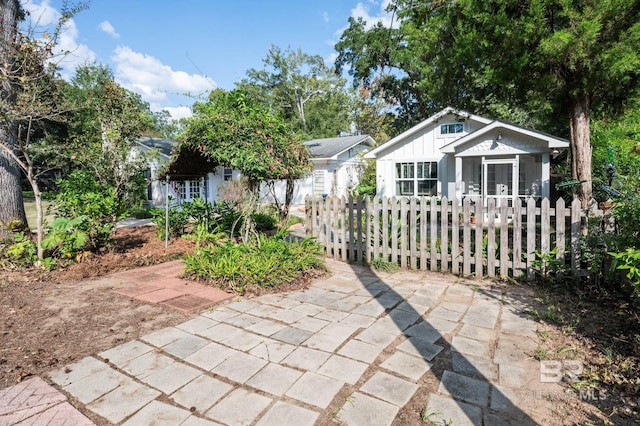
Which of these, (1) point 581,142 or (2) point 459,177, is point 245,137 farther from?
(2) point 459,177

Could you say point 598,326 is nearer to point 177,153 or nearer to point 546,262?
point 546,262

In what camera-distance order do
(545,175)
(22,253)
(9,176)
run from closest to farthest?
(22,253), (9,176), (545,175)

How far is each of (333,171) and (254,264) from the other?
50.1 ft

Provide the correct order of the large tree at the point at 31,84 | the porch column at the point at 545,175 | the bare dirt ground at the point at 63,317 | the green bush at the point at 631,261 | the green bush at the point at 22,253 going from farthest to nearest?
→ the porch column at the point at 545,175 → the green bush at the point at 22,253 → the large tree at the point at 31,84 → the bare dirt ground at the point at 63,317 → the green bush at the point at 631,261

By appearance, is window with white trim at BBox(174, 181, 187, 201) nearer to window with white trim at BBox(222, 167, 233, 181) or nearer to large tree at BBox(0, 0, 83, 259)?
window with white trim at BBox(222, 167, 233, 181)

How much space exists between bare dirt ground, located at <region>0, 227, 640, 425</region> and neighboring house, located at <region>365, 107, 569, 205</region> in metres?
9.04

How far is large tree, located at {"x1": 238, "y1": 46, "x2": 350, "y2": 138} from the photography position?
1281 inches

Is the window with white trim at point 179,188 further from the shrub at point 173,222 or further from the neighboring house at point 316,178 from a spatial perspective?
the shrub at point 173,222

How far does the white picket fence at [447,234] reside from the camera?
4.71 m

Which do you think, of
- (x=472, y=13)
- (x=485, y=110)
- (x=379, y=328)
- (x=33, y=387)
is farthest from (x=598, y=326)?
(x=485, y=110)

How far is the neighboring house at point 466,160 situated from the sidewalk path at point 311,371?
9585 millimetres

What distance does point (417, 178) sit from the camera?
14797 mm
